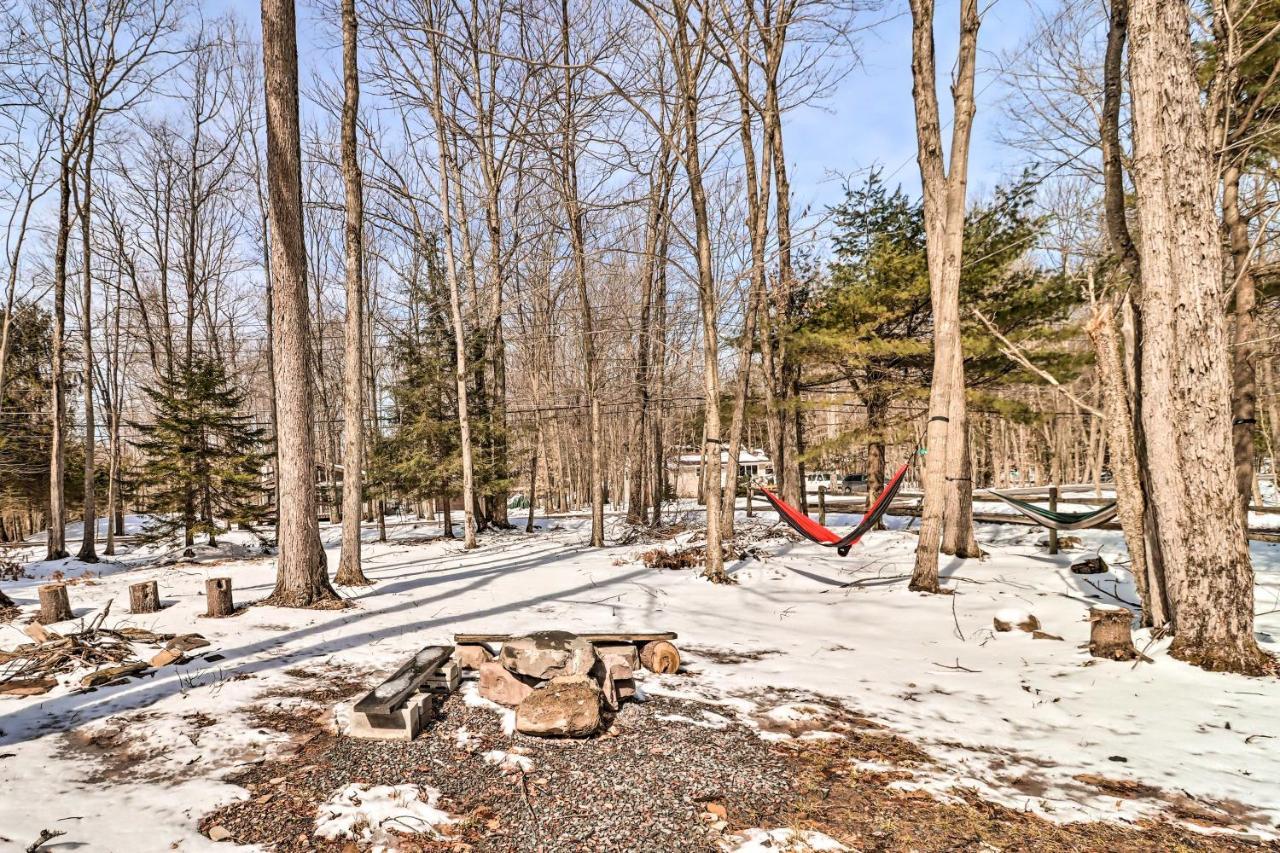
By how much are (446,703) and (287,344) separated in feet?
13.1

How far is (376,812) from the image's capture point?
7.00 feet

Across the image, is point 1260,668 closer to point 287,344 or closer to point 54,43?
point 287,344

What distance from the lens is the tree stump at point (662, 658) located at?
146 inches

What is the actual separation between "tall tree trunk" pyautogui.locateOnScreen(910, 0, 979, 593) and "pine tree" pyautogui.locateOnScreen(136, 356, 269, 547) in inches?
439

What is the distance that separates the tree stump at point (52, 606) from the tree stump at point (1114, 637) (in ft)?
26.4

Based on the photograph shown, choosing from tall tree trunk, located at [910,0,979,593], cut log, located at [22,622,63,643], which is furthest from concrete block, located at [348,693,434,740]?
tall tree trunk, located at [910,0,979,593]

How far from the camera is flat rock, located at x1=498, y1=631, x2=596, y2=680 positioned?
312 cm

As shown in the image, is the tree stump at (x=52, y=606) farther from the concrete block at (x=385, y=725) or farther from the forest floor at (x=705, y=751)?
the concrete block at (x=385, y=725)

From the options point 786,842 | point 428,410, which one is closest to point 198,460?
point 428,410

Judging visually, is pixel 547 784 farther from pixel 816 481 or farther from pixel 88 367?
pixel 816 481

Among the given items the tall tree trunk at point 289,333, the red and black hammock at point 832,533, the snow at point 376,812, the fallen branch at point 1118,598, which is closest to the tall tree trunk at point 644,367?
the red and black hammock at point 832,533

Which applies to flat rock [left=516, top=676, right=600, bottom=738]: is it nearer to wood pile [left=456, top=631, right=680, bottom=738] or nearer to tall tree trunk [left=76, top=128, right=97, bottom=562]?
wood pile [left=456, top=631, right=680, bottom=738]

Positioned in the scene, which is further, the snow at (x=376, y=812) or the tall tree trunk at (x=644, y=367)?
the tall tree trunk at (x=644, y=367)

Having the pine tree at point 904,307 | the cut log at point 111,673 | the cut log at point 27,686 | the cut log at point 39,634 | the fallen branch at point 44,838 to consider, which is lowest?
the cut log at point 111,673
